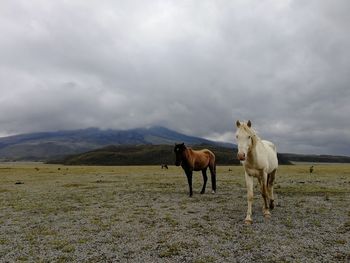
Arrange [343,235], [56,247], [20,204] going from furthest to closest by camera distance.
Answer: [20,204]
[343,235]
[56,247]

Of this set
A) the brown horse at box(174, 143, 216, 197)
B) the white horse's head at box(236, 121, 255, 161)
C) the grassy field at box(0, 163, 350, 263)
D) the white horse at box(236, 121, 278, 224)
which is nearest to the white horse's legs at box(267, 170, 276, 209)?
the grassy field at box(0, 163, 350, 263)

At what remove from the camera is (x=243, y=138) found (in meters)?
13.7

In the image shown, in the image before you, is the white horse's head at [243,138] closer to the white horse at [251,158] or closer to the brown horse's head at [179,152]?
the white horse at [251,158]

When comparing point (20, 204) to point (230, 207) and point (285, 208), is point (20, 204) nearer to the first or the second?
point (230, 207)

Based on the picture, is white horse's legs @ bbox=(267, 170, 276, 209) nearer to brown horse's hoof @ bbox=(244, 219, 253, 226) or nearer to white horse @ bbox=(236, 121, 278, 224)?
white horse @ bbox=(236, 121, 278, 224)

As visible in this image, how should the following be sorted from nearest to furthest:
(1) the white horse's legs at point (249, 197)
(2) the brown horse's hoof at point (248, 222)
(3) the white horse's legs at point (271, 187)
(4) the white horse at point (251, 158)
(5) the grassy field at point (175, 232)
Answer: (5) the grassy field at point (175, 232) → (4) the white horse at point (251, 158) → (2) the brown horse's hoof at point (248, 222) → (1) the white horse's legs at point (249, 197) → (3) the white horse's legs at point (271, 187)

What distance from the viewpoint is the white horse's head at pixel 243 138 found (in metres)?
13.2

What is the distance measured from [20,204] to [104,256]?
46.4 feet

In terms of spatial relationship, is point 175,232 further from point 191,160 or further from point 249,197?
point 191,160

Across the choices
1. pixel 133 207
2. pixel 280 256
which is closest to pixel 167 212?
pixel 133 207

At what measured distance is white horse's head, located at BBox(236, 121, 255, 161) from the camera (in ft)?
43.3

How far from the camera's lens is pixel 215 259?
970cm

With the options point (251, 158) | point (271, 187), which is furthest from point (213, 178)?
point (251, 158)

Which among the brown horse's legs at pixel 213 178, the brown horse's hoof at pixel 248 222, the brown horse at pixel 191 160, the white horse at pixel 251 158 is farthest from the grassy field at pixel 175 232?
the brown horse's legs at pixel 213 178
